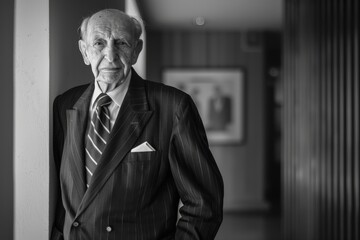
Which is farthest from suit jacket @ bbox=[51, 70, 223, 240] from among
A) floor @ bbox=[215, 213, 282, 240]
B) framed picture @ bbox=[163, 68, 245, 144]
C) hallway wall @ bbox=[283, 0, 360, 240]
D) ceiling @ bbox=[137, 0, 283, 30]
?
framed picture @ bbox=[163, 68, 245, 144]

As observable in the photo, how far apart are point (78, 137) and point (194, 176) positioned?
0.32 meters

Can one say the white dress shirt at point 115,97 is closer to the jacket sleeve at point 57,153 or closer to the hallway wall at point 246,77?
the jacket sleeve at point 57,153

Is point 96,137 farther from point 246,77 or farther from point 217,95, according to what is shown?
point 246,77

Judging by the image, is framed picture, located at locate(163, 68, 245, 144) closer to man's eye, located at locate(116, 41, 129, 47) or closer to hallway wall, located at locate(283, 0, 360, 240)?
hallway wall, located at locate(283, 0, 360, 240)

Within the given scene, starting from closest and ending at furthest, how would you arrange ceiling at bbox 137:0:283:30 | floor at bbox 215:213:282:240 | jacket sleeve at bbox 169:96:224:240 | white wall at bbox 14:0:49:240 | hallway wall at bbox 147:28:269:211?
jacket sleeve at bbox 169:96:224:240, white wall at bbox 14:0:49:240, ceiling at bbox 137:0:283:30, floor at bbox 215:213:282:240, hallway wall at bbox 147:28:269:211

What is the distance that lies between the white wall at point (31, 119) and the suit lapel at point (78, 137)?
0.42ft

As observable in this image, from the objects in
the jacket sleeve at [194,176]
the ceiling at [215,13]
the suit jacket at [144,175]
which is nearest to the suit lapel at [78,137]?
the suit jacket at [144,175]

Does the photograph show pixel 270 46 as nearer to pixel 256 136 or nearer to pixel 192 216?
pixel 256 136

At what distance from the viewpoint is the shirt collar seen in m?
1.11

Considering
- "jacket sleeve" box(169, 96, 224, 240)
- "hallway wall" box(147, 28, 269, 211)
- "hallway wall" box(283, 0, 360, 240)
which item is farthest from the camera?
"hallway wall" box(147, 28, 269, 211)

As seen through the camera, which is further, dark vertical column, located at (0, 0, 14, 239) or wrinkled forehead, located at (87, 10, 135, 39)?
dark vertical column, located at (0, 0, 14, 239)

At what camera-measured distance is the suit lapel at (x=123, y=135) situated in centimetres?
109

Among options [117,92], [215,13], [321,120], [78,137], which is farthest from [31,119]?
[215,13]

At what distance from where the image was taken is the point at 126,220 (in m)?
1.12
